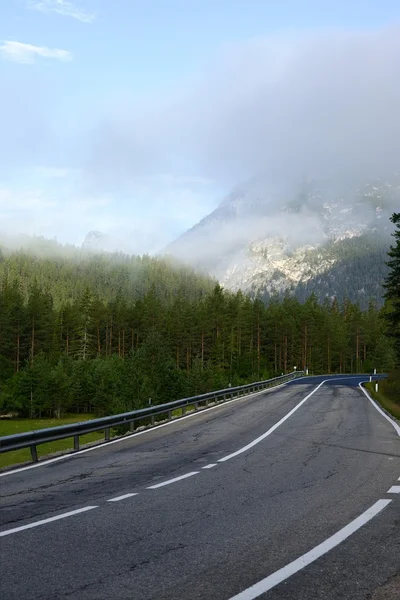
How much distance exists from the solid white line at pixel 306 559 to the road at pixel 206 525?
12mm

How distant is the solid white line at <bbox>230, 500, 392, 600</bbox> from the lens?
4973 millimetres

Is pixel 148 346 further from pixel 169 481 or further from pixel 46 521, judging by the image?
pixel 46 521

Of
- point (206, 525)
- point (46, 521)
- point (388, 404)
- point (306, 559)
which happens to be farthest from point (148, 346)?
point (306, 559)

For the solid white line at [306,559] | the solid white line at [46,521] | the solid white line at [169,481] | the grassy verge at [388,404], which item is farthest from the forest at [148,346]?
the solid white line at [306,559]

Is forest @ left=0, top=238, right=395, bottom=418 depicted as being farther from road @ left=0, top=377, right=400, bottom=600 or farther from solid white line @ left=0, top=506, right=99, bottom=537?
solid white line @ left=0, top=506, right=99, bottom=537

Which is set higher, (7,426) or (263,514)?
(263,514)

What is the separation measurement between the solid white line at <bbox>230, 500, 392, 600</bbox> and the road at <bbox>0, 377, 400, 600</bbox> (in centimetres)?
1

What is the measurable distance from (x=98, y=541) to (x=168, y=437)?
12709 mm

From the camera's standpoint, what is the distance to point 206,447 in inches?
643

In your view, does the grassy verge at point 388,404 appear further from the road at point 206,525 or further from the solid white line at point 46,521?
the solid white line at point 46,521

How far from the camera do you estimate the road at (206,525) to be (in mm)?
5188

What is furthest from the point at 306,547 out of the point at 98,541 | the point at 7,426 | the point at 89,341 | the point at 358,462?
the point at 89,341

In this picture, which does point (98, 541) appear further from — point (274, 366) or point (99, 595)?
point (274, 366)

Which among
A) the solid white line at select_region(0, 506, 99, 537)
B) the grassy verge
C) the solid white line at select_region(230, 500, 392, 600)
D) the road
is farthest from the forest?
the solid white line at select_region(230, 500, 392, 600)
